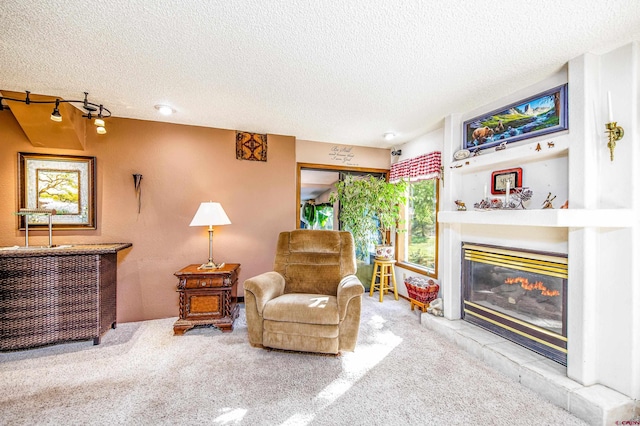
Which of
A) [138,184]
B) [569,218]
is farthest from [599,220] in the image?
[138,184]

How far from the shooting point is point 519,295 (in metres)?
2.29

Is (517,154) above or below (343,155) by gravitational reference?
below

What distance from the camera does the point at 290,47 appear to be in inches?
67.2

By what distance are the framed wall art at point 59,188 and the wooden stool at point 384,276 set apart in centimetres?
348

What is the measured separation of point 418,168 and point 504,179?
1.18 meters

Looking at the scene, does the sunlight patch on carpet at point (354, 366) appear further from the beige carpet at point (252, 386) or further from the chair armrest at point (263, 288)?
the chair armrest at point (263, 288)

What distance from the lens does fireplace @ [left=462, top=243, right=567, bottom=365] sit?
198 cm

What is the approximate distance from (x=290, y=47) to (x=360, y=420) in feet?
7.55

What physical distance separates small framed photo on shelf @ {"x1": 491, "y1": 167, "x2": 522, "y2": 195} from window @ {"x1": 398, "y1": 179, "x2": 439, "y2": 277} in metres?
0.92

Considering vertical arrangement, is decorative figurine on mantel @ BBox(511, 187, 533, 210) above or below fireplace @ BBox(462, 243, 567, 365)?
above

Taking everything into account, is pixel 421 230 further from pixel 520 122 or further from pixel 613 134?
pixel 613 134

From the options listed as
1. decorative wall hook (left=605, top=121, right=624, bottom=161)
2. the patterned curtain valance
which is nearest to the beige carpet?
decorative wall hook (left=605, top=121, right=624, bottom=161)

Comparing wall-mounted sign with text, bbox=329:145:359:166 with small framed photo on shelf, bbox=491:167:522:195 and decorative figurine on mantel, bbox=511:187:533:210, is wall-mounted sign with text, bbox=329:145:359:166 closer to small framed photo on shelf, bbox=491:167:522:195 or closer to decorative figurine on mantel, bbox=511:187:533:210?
small framed photo on shelf, bbox=491:167:522:195

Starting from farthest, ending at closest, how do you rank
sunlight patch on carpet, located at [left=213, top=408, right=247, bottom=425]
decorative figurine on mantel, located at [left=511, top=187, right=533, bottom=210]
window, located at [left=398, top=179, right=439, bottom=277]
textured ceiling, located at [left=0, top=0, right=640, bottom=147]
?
window, located at [left=398, top=179, right=439, bottom=277]
decorative figurine on mantel, located at [left=511, top=187, right=533, bottom=210]
sunlight patch on carpet, located at [left=213, top=408, right=247, bottom=425]
textured ceiling, located at [left=0, top=0, right=640, bottom=147]
